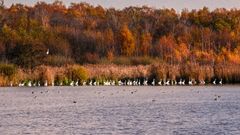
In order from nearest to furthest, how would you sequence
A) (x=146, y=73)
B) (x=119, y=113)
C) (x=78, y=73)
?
(x=119, y=113)
(x=78, y=73)
(x=146, y=73)

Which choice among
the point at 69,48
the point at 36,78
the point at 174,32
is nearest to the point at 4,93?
the point at 36,78

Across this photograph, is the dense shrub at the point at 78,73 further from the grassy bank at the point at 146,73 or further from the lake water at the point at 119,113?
the lake water at the point at 119,113

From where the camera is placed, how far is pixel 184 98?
3981cm

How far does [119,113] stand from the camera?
29641 mm

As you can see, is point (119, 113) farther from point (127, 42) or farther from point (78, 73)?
point (127, 42)

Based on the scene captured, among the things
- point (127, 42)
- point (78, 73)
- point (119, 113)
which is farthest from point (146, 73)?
point (127, 42)

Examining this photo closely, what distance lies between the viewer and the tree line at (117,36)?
70312 mm

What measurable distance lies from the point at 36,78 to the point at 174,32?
156 feet

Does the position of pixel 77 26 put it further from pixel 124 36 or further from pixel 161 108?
pixel 161 108

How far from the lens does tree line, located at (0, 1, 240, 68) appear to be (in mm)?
70312

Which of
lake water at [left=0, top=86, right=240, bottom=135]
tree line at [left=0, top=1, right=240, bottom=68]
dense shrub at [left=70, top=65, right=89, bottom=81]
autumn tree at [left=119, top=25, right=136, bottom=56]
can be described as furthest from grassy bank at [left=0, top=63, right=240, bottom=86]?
autumn tree at [left=119, top=25, right=136, bottom=56]

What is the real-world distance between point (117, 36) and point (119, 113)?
63606 mm

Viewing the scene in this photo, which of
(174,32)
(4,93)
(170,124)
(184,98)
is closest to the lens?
(170,124)

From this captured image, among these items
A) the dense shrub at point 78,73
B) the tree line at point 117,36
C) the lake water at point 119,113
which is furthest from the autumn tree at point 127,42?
the lake water at point 119,113
